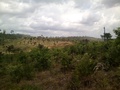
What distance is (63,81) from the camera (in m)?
16.5

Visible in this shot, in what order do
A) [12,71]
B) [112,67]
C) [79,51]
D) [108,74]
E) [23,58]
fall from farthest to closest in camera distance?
[79,51], [23,58], [12,71], [112,67], [108,74]

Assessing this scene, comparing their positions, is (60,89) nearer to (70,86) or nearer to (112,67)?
(70,86)

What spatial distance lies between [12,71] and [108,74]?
10437 millimetres

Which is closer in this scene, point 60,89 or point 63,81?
point 60,89

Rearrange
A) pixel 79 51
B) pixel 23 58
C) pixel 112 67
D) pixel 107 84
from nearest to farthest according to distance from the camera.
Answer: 1. pixel 107 84
2. pixel 112 67
3. pixel 23 58
4. pixel 79 51

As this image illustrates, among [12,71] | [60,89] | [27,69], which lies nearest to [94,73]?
[60,89]

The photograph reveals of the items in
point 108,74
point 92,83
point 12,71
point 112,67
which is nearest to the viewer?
point 92,83

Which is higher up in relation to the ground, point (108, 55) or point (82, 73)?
point (108, 55)

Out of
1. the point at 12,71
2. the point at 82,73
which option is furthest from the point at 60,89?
the point at 12,71

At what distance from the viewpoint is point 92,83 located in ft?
48.6

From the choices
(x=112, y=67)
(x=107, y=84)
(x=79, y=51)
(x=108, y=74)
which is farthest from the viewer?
(x=79, y=51)

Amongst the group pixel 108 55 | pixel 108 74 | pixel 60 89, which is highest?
pixel 108 55

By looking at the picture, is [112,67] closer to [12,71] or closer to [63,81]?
[63,81]

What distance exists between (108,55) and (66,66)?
519 cm
